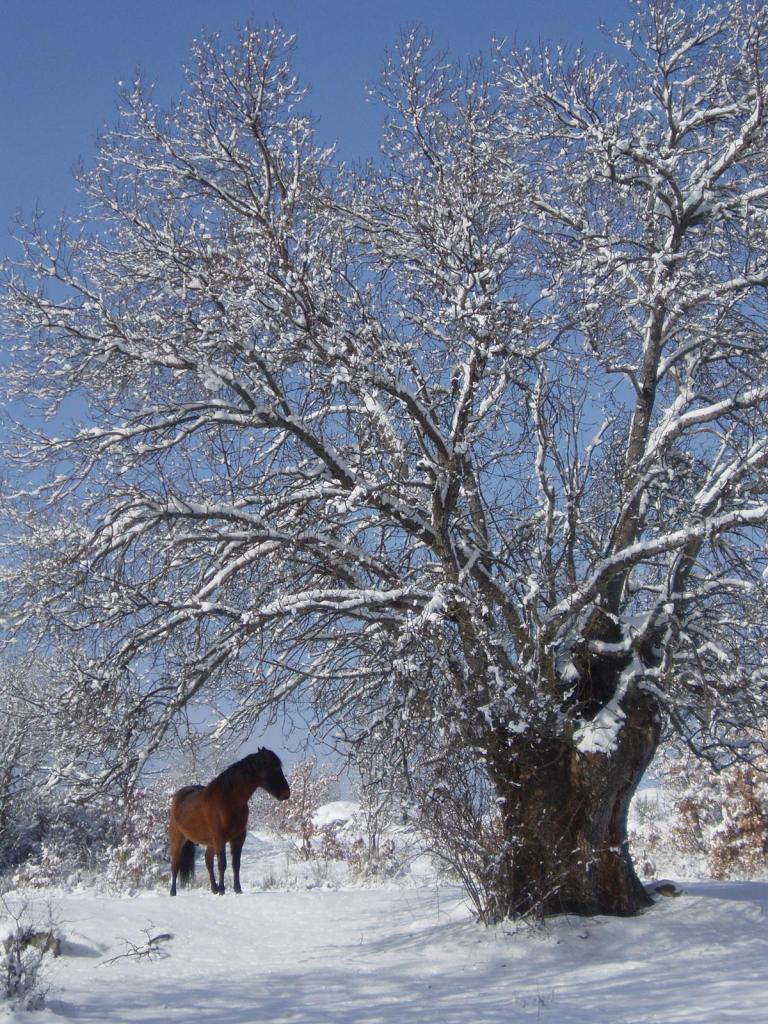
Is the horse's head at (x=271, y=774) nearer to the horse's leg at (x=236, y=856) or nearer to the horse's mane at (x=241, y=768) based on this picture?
the horse's mane at (x=241, y=768)

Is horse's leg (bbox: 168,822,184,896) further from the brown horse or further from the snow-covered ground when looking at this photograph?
the snow-covered ground

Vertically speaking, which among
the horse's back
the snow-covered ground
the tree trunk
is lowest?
the snow-covered ground

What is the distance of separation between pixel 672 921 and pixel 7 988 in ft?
17.5

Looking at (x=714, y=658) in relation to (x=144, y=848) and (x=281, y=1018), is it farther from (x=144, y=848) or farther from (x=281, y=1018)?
(x=144, y=848)

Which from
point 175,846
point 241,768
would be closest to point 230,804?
point 241,768

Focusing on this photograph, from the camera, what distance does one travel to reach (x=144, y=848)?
17.0m

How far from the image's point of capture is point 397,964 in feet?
24.3

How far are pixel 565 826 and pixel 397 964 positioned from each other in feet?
6.87

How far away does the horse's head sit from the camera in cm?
1118

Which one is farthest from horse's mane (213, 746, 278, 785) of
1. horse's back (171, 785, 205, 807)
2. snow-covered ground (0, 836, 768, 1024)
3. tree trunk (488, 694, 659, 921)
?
tree trunk (488, 694, 659, 921)

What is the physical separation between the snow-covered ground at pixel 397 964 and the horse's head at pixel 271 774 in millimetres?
1253

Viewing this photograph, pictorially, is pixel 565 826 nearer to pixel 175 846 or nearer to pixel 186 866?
pixel 175 846

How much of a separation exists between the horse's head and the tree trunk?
10.8 ft

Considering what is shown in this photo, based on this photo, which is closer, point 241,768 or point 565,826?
point 565,826
